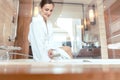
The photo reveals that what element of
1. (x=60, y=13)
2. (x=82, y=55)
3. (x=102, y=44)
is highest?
Answer: (x=60, y=13)

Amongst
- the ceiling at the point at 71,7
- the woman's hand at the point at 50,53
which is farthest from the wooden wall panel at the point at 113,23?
the woman's hand at the point at 50,53

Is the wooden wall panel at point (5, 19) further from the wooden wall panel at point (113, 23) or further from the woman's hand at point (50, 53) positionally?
the wooden wall panel at point (113, 23)

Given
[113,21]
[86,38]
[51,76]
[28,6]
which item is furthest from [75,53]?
[51,76]

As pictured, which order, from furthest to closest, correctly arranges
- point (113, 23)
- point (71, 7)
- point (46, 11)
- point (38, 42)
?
point (71, 7)
point (113, 23)
point (46, 11)
point (38, 42)

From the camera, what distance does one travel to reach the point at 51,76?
124 millimetres

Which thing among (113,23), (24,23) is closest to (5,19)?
(24,23)

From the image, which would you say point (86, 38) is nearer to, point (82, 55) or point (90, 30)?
point (90, 30)

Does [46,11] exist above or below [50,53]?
above

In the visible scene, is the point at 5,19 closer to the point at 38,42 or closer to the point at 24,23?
the point at 24,23

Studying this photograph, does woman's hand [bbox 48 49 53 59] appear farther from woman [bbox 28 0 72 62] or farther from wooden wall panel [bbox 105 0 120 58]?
wooden wall panel [bbox 105 0 120 58]

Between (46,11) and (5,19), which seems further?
(5,19)

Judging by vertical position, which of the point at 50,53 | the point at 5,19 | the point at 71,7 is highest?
the point at 71,7

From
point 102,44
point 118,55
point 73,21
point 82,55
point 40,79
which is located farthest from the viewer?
point 73,21

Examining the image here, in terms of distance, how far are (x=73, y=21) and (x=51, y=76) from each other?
2.01m
